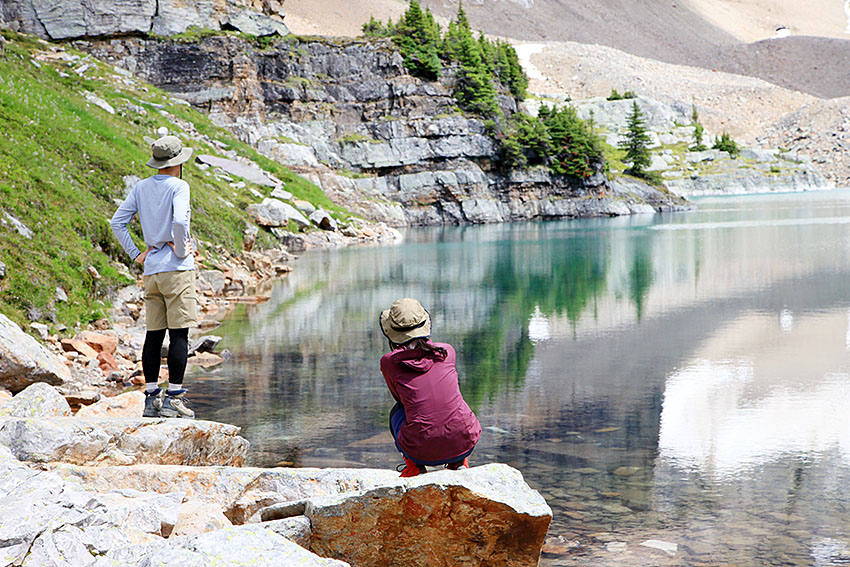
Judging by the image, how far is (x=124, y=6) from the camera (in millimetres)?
67000

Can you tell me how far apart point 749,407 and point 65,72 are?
47.7 metres

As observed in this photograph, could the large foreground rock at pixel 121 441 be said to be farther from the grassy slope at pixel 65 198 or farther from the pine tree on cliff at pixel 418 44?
the pine tree on cliff at pixel 418 44

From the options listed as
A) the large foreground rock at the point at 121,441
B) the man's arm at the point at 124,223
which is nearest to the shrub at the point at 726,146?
the man's arm at the point at 124,223

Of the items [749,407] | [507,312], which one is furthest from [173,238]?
[507,312]

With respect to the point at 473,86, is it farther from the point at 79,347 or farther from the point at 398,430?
the point at 398,430

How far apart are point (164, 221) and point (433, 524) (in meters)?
5.05

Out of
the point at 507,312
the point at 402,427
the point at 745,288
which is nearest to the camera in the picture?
the point at 402,427

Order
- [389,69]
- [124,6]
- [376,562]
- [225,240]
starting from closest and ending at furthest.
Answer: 1. [376,562]
2. [225,240]
3. [124,6]
4. [389,69]

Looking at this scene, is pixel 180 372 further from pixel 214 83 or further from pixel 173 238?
pixel 214 83

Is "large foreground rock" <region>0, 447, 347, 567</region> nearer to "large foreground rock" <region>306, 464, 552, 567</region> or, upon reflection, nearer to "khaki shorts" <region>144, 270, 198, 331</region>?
"large foreground rock" <region>306, 464, 552, 567</region>

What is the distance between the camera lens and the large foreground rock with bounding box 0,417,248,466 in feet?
20.2

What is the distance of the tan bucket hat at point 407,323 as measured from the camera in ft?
20.6

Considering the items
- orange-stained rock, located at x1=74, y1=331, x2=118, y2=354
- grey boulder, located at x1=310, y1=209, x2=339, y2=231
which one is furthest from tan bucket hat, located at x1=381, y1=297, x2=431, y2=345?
grey boulder, located at x1=310, y1=209, x2=339, y2=231

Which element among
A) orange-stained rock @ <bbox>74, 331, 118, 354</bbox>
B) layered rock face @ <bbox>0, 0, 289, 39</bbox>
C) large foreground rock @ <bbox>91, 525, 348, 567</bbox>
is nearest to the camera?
large foreground rock @ <bbox>91, 525, 348, 567</bbox>
